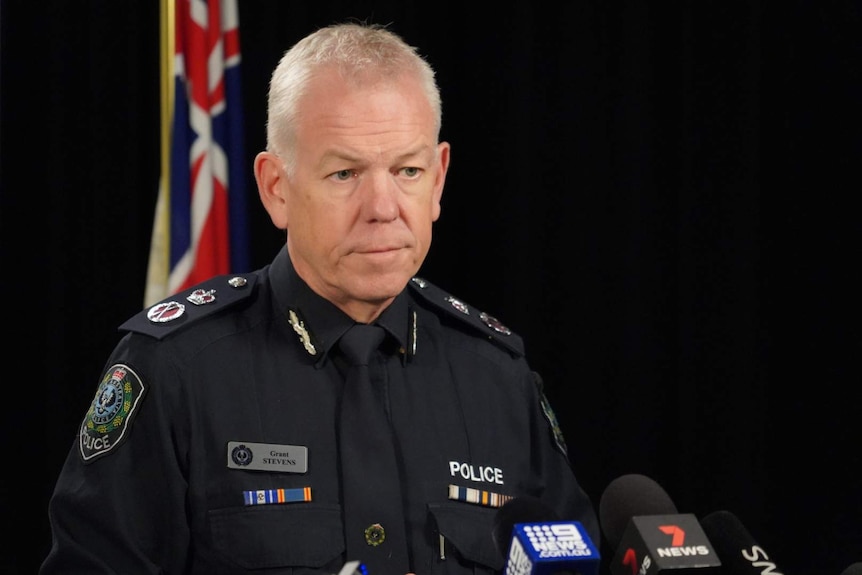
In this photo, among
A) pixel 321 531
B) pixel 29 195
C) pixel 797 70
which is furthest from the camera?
pixel 797 70

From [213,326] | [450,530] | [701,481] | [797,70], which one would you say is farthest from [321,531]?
[797,70]

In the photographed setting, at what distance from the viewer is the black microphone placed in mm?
1239

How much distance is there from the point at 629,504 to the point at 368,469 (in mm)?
574

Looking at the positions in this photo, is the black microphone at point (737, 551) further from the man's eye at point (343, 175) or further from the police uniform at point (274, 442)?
the man's eye at point (343, 175)

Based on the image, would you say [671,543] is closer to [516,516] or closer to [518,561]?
[518,561]

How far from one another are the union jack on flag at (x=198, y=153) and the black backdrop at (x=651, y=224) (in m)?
0.10

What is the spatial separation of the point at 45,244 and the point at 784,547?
2235 millimetres

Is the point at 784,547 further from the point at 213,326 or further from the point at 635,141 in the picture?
the point at 213,326

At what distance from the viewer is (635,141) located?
11.1 ft

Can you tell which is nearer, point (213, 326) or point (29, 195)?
point (213, 326)

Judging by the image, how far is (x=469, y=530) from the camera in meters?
1.92

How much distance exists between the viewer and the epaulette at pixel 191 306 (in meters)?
1.93

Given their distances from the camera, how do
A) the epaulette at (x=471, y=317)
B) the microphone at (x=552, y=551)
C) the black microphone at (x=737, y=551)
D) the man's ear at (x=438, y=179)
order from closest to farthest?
the microphone at (x=552, y=551), the black microphone at (x=737, y=551), the man's ear at (x=438, y=179), the epaulette at (x=471, y=317)

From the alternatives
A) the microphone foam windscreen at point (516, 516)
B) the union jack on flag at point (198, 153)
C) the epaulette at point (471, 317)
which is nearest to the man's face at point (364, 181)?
the epaulette at point (471, 317)
